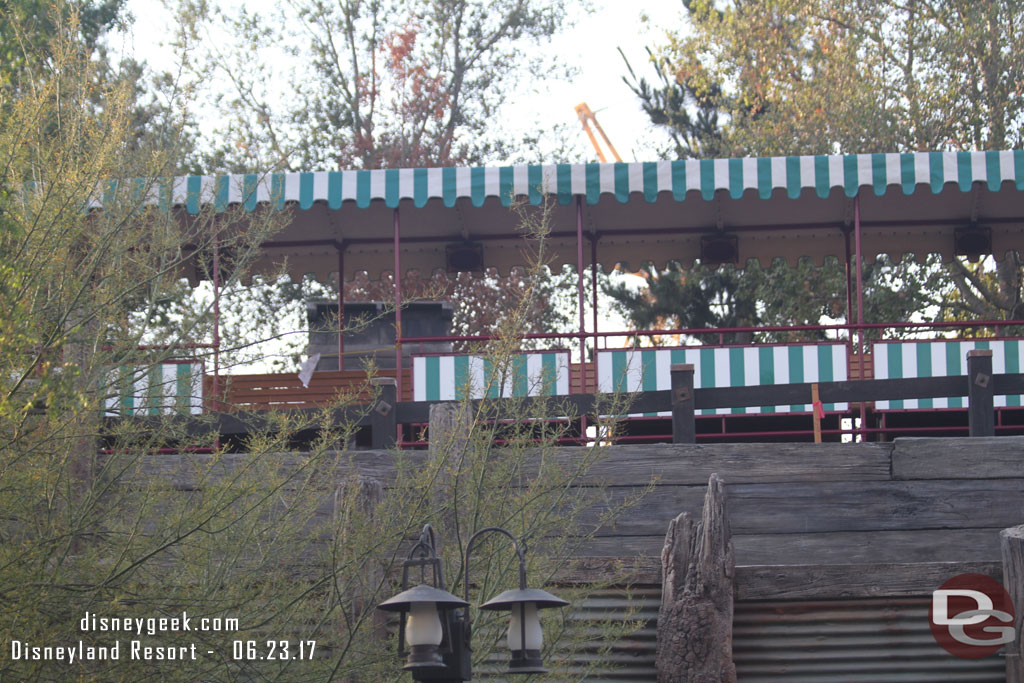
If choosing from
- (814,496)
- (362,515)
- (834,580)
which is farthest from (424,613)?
(814,496)

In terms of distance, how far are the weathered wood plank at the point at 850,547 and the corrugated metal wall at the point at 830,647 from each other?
61 cm

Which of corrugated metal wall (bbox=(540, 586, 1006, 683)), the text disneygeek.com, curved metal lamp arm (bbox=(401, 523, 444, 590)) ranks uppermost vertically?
curved metal lamp arm (bbox=(401, 523, 444, 590))

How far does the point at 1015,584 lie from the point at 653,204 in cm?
598

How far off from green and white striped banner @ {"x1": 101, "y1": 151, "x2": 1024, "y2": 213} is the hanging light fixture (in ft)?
19.5

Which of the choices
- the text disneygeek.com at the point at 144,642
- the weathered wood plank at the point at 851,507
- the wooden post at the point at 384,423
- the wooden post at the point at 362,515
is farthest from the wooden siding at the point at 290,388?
the text disneygeek.com at the point at 144,642

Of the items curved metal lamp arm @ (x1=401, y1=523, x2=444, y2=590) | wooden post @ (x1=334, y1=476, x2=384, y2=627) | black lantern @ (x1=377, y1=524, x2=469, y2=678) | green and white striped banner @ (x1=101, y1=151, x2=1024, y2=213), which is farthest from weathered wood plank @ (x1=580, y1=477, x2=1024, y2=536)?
black lantern @ (x1=377, y1=524, x2=469, y2=678)

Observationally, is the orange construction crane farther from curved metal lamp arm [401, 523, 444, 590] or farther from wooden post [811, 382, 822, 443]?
curved metal lamp arm [401, 523, 444, 590]

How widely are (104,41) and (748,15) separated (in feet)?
41.9

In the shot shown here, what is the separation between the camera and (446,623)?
184 inches

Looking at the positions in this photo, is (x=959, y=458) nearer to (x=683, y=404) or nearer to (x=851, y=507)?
(x=851, y=507)

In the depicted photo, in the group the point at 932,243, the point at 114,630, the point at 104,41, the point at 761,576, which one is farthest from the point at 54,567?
the point at 104,41

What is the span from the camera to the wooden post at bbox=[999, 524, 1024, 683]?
6.69 metres

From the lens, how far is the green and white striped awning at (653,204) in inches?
407

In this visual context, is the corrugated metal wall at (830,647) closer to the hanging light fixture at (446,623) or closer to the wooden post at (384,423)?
the wooden post at (384,423)
